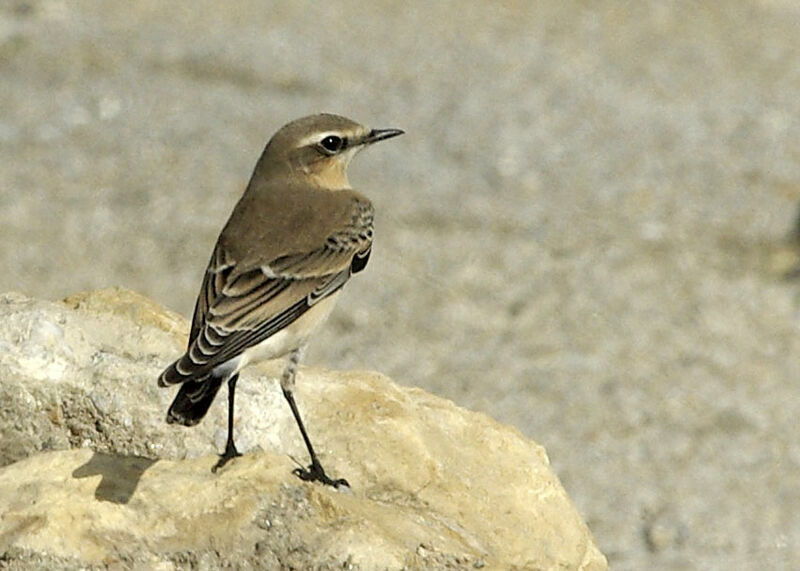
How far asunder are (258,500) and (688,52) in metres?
12.7

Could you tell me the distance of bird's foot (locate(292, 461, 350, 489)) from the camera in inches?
221

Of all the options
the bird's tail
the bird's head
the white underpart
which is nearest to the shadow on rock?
the bird's tail

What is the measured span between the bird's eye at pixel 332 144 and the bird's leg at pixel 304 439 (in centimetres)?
118

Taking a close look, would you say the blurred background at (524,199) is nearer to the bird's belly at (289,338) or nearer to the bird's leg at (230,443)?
the bird's belly at (289,338)

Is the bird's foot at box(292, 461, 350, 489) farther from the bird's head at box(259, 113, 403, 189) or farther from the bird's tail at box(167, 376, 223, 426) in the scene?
the bird's head at box(259, 113, 403, 189)

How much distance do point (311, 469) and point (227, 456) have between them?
46 cm

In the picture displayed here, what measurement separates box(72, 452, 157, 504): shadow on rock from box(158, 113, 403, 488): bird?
22cm

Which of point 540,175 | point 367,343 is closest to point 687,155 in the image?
point 540,175

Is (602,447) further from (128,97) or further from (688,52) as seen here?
(688,52)

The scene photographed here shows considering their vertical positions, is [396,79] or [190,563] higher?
[190,563]

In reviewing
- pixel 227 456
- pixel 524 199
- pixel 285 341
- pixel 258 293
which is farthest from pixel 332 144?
pixel 524 199

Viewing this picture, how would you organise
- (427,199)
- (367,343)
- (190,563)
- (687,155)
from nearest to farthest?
(190,563) < (367,343) < (427,199) < (687,155)

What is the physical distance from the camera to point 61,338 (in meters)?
6.01

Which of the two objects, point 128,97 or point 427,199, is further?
point 128,97
